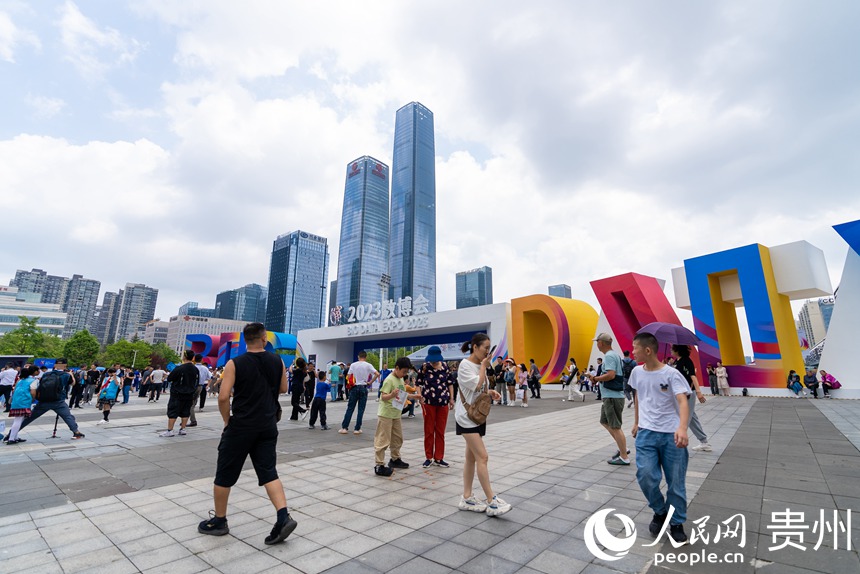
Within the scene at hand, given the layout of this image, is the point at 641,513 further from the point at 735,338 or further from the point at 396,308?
the point at 396,308

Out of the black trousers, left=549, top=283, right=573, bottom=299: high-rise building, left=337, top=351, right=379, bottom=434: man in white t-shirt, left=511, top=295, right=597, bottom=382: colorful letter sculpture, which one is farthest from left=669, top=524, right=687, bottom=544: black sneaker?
left=549, top=283, right=573, bottom=299: high-rise building

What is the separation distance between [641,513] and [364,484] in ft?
9.23

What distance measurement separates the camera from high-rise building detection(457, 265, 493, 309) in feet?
469

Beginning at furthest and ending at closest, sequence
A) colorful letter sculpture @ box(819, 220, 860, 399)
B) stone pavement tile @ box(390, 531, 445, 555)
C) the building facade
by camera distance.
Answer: the building facade < colorful letter sculpture @ box(819, 220, 860, 399) < stone pavement tile @ box(390, 531, 445, 555)

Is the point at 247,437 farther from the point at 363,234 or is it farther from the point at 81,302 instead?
the point at 81,302

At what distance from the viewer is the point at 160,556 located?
276 centimetres

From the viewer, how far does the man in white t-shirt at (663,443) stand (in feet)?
9.50

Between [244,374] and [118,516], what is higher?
[244,374]

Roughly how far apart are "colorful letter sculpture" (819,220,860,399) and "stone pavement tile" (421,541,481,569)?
19.2m

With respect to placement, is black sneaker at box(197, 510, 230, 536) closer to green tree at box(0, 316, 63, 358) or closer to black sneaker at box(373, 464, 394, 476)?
black sneaker at box(373, 464, 394, 476)

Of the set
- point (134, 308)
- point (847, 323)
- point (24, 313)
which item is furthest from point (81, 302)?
point (847, 323)

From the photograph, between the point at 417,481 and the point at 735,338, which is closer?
the point at 417,481

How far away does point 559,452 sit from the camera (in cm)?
614

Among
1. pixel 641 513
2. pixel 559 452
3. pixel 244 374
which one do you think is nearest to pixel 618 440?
pixel 559 452
